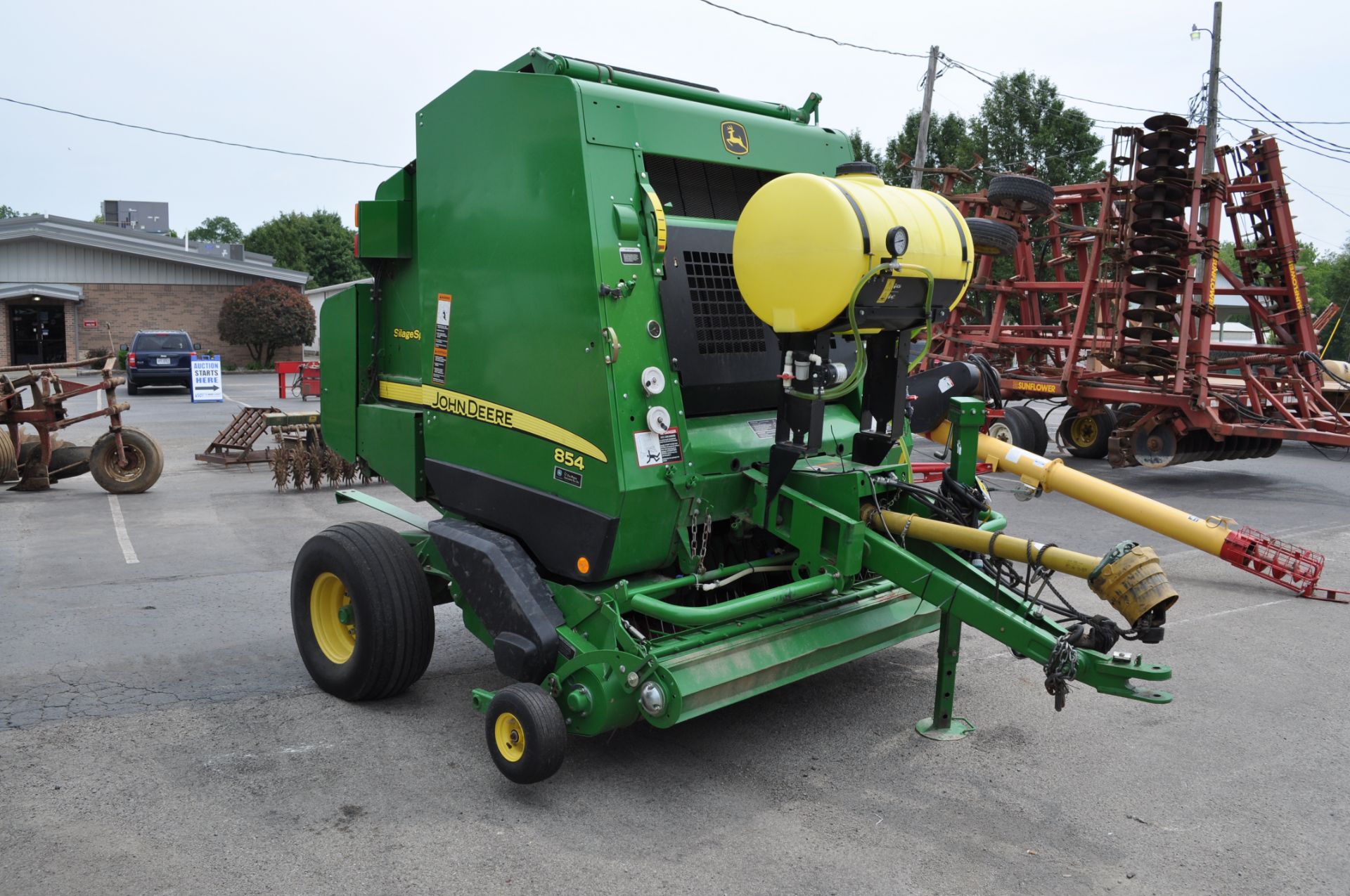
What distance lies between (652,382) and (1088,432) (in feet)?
38.0

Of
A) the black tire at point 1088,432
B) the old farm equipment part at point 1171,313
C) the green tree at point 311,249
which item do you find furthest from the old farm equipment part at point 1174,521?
the green tree at point 311,249

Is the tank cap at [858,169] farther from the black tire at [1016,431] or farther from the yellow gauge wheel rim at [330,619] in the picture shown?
the black tire at [1016,431]

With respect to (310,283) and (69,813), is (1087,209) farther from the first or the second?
(310,283)

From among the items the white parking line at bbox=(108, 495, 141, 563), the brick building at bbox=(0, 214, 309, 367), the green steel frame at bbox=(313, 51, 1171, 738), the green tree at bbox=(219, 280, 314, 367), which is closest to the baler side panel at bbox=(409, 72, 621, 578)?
the green steel frame at bbox=(313, 51, 1171, 738)

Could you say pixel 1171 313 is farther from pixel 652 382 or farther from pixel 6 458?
pixel 6 458

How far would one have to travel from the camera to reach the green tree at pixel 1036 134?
98.6ft

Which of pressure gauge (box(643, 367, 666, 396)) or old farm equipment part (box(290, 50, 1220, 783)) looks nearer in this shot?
old farm equipment part (box(290, 50, 1220, 783))

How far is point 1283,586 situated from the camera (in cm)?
727

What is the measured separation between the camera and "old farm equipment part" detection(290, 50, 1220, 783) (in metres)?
3.84

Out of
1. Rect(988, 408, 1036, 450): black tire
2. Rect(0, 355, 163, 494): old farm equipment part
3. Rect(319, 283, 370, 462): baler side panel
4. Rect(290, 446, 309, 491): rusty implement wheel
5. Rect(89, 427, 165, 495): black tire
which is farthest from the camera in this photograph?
Rect(988, 408, 1036, 450): black tire

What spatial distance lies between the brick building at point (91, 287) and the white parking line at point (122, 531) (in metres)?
25.8

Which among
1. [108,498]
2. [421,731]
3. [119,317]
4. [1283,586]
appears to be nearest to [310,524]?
[108,498]

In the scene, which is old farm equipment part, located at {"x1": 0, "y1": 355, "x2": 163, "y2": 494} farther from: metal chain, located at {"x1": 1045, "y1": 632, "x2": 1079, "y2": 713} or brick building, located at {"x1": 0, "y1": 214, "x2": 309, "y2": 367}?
brick building, located at {"x1": 0, "y1": 214, "x2": 309, "y2": 367}

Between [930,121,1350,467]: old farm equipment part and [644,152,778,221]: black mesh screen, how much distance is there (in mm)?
6029
